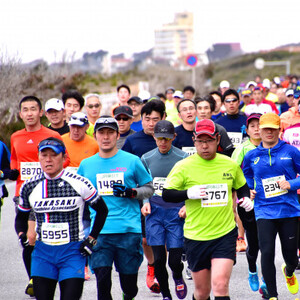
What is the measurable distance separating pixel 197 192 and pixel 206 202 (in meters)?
0.17

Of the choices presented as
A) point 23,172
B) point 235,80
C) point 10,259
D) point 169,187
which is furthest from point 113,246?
point 235,80

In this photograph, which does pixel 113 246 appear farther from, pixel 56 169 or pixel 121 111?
pixel 121 111

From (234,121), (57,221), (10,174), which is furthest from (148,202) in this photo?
(234,121)

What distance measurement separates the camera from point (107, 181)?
659 cm

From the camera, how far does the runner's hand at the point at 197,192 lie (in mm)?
6191

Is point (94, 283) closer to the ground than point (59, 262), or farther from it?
closer to the ground

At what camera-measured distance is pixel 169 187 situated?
21.2ft

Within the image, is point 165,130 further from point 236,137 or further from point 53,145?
point 236,137

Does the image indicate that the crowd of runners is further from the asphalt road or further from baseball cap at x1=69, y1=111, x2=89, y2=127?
the asphalt road

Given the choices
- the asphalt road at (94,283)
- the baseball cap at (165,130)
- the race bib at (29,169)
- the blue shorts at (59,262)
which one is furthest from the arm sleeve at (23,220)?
the asphalt road at (94,283)

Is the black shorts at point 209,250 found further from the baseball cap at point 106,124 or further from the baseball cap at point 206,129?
the baseball cap at point 106,124

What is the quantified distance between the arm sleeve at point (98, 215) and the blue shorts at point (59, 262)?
16 cm

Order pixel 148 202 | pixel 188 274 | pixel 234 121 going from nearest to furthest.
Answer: pixel 148 202 < pixel 188 274 < pixel 234 121

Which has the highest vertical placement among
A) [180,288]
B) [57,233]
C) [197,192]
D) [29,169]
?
[29,169]
